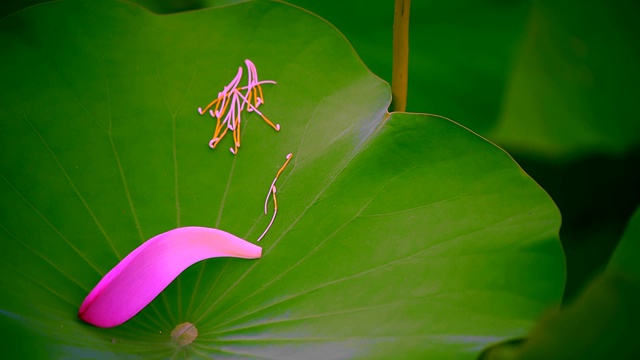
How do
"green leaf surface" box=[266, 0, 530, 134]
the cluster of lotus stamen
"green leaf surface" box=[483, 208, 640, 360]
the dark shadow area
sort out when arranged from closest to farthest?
"green leaf surface" box=[483, 208, 640, 360] < the cluster of lotus stamen < "green leaf surface" box=[266, 0, 530, 134] < the dark shadow area

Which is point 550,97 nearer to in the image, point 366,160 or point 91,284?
point 366,160

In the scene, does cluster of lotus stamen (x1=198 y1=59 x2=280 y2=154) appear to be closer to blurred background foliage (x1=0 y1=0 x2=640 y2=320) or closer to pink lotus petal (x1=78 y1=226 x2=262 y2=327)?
pink lotus petal (x1=78 y1=226 x2=262 y2=327)

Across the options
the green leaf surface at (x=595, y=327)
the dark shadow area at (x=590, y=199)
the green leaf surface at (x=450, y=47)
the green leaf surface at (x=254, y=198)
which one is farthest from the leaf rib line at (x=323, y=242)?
the dark shadow area at (x=590, y=199)

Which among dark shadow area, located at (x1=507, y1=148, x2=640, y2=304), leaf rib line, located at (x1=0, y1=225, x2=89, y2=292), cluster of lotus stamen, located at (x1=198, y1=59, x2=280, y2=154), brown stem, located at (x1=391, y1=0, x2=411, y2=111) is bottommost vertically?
dark shadow area, located at (x1=507, y1=148, x2=640, y2=304)

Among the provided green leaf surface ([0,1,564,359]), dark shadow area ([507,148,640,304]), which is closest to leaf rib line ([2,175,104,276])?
green leaf surface ([0,1,564,359])

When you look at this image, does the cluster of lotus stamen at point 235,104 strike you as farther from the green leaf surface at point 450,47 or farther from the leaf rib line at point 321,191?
the green leaf surface at point 450,47

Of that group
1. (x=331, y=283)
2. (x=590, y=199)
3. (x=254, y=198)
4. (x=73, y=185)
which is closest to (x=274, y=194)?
(x=254, y=198)

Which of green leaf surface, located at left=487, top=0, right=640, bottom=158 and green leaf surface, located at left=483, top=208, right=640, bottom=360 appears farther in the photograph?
green leaf surface, located at left=487, top=0, right=640, bottom=158
